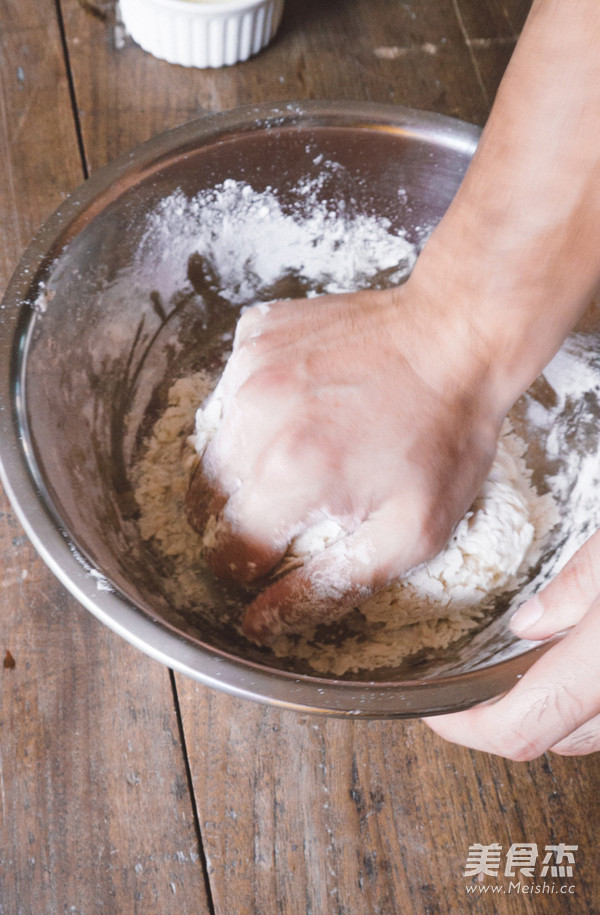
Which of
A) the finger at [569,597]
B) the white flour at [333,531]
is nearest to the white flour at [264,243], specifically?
the white flour at [333,531]

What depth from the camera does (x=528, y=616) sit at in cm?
52

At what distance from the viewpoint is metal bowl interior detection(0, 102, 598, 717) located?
0.47 m

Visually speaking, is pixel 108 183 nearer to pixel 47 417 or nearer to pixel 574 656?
pixel 47 417

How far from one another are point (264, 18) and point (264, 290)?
366 mm

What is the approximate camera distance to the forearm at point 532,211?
48 centimetres

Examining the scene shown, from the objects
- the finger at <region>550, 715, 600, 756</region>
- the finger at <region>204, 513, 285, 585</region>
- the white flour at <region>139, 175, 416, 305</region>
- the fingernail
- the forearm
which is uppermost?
the forearm

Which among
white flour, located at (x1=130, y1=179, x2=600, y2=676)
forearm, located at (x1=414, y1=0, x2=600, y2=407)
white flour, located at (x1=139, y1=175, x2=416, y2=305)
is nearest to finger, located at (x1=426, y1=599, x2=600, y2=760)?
white flour, located at (x1=130, y1=179, x2=600, y2=676)

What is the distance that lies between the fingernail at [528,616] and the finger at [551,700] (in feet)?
0.14

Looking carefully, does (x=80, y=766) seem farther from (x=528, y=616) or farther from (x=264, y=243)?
(x=264, y=243)

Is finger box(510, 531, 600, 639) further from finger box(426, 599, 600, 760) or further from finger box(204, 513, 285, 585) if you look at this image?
finger box(204, 513, 285, 585)

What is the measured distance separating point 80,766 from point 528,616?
1.21 feet

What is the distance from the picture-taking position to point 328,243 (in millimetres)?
772

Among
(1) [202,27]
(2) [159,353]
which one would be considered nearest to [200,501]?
(2) [159,353]

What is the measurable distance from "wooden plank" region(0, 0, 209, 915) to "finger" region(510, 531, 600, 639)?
305 mm
